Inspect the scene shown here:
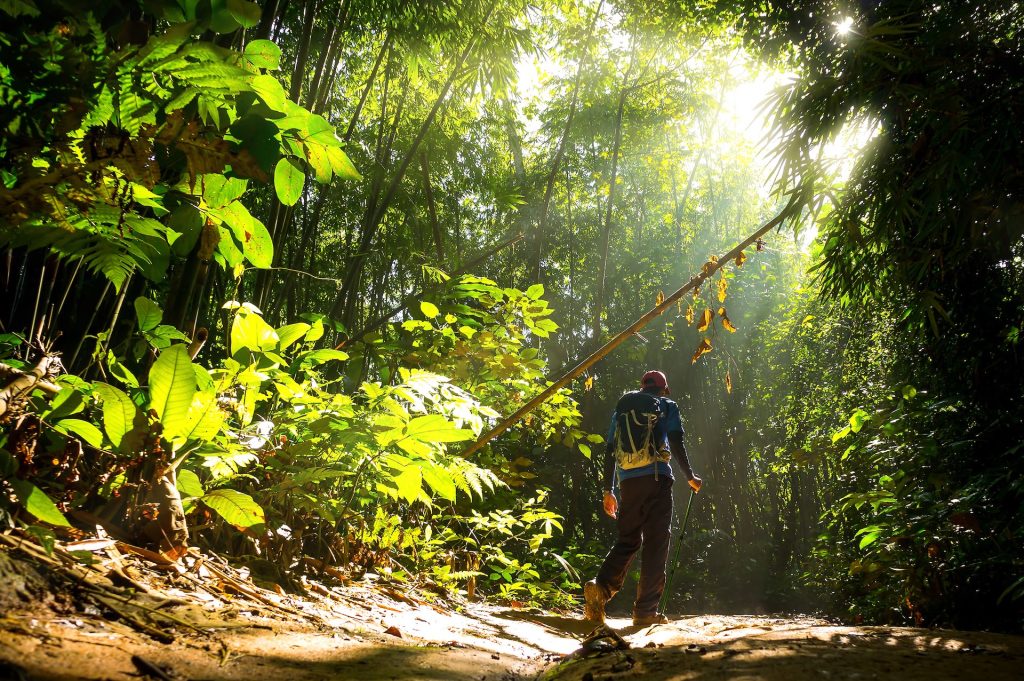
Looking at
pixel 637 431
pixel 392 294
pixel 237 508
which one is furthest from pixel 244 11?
pixel 392 294

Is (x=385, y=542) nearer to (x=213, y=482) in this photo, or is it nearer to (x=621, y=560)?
(x=213, y=482)

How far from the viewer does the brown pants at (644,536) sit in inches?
135

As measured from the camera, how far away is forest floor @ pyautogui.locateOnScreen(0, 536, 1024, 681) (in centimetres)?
94

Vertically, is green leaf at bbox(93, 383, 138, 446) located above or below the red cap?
below

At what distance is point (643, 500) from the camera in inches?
141

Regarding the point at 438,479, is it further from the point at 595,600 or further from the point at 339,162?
the point at 595,600

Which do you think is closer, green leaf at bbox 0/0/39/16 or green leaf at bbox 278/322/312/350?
green leaf at bbox 0/0/39/16

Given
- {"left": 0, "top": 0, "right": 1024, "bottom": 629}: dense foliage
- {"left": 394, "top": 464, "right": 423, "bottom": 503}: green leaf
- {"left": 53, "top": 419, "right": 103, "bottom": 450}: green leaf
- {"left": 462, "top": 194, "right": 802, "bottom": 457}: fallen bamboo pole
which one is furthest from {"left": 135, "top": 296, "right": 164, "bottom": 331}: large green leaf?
{"left": 462, "top": 194, "right": 802, "bottom": 457}: fallen bamboo pole

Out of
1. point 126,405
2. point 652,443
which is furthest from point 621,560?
point 126,405

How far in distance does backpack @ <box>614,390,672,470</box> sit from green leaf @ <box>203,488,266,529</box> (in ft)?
8.42

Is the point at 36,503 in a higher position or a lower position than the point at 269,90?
lower

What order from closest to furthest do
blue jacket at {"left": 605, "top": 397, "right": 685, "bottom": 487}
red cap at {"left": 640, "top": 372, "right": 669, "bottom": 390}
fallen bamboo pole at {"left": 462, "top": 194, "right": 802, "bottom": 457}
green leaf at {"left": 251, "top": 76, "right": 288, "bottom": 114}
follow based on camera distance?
green leaf at {"left": 251, "top": 76, "right": 288, "bottom": 114} → fallen bamboo pole at {"left": 462, "top": 194, "right": 802, "bottom": 457} → blue jacket at {"left": 605, "top": 397, "right": 685, "bottom": 487} → red cap at {"left": 640, "top": 372, "right": 669, "bottom": 390}

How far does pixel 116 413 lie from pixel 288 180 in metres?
0.63

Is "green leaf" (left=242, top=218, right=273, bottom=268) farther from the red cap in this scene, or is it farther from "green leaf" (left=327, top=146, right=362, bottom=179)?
the red cap
